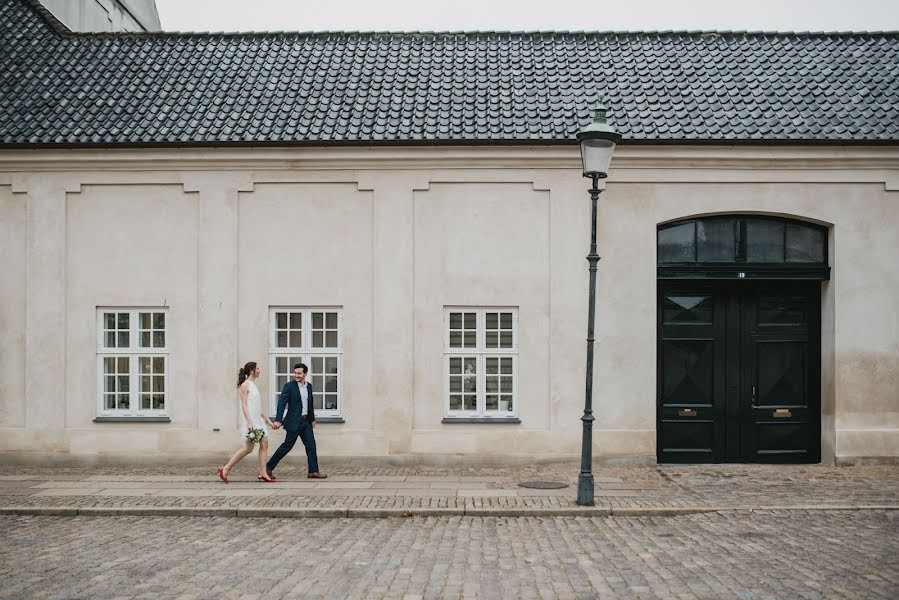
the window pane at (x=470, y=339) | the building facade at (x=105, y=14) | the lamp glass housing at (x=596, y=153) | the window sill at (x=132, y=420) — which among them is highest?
the building facade at (x=105, y=14)

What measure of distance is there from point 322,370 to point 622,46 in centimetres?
860

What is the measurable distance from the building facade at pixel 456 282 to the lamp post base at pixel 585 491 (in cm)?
330

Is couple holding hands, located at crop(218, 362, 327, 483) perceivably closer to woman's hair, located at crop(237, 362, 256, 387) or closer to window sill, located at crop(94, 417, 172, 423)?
woman's hair, located at crop(237, 362, 256, 387)

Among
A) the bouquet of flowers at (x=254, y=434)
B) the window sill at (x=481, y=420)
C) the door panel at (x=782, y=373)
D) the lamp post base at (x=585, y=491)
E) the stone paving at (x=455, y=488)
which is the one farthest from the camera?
the door panel at (x=782, y=373)

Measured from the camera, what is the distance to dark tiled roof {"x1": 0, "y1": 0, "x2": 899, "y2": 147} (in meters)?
15.6

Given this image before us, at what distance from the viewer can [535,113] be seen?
632 inches

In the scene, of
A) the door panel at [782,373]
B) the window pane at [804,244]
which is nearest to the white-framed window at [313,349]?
the door panel at [782,373]

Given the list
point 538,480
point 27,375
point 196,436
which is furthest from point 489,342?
point 27,375

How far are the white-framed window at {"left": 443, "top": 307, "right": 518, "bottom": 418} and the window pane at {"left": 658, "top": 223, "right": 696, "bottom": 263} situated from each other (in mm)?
2690

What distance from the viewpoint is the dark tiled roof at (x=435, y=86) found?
51.2ft

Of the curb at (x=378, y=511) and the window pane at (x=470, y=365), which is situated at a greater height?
the window pane at (x=470, y=365)

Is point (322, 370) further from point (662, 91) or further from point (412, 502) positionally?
point (662, 91)

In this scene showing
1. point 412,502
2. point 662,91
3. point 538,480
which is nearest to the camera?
point 412,502

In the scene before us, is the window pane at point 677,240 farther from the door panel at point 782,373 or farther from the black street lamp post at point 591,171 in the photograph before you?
the black street lamp post at point 591,171
